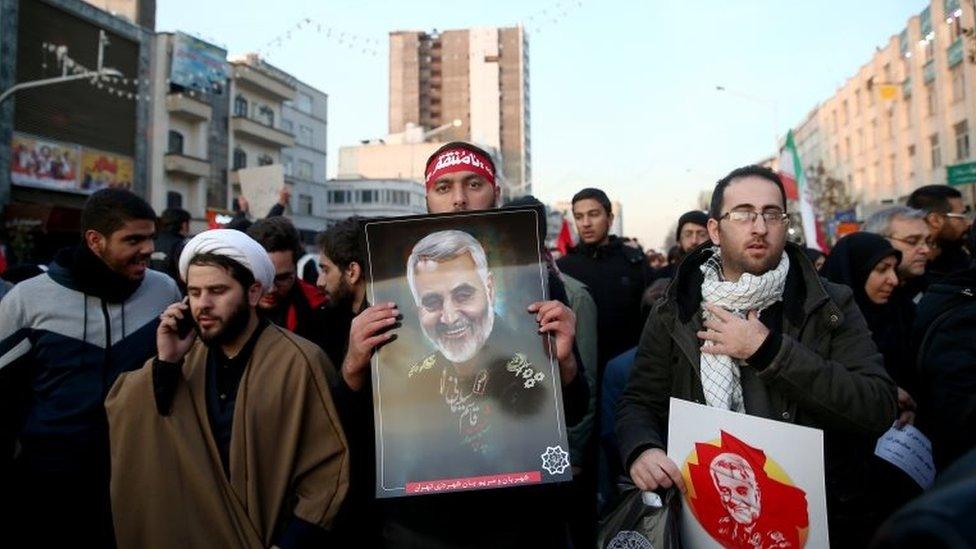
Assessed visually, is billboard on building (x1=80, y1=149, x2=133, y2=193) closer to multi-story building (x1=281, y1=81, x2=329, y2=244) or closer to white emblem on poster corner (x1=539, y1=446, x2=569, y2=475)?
multi-story building (x1=281, y1=81, x2=329, y2=244)

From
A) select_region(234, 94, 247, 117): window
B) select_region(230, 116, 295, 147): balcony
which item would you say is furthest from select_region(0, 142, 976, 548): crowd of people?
select_region(234, 94, 247, 117): window

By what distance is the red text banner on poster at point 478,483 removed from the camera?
6.44ft

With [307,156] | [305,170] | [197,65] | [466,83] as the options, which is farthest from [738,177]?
[466,83]

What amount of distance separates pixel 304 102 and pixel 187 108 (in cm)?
1617

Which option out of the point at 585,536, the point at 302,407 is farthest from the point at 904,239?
the point at 302,407

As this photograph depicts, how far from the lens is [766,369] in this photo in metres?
2.05

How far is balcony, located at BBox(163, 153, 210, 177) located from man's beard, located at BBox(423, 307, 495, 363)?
34.8 meters

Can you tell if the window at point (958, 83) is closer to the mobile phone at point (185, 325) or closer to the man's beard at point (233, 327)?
the man's beard at point (233, 327)

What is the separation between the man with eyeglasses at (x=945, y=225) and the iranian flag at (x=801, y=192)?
7.44 feet

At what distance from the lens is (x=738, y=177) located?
96.2 inches

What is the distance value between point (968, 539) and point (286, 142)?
45.3 metres

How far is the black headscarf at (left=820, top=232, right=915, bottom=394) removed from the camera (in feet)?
11.8

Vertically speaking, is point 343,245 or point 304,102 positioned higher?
point 304,102

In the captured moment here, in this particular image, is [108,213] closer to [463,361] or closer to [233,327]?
[233,327]
